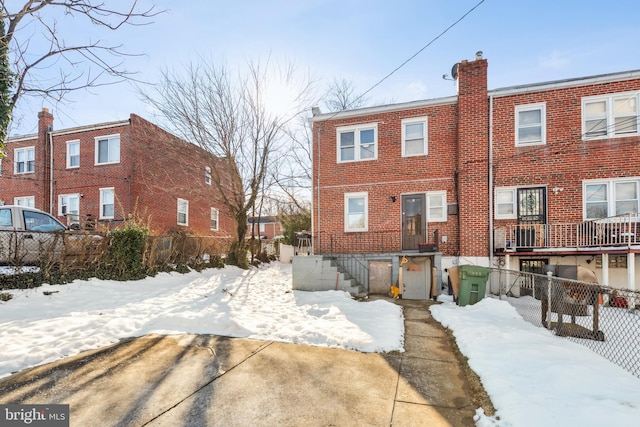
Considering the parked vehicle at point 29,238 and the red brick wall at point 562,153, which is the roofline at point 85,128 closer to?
the parked vehicle at point 29,238

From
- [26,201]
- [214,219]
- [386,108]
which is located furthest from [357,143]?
[26,201]

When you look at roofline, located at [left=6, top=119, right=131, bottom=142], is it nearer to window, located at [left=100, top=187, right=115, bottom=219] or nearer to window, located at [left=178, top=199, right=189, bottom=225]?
window, located at [left=100, top=187, right=115, bottom=219]

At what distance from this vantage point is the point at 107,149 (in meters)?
17.2

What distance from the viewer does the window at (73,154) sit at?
17.7 m

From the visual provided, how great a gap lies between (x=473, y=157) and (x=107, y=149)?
59.9ft

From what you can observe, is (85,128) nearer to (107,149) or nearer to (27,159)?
(107,149)

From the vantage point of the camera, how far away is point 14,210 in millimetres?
9062

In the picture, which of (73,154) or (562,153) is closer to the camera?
(562,153)

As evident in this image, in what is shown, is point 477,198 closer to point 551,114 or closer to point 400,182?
point 400,182

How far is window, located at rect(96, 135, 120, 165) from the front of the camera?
1698 cm

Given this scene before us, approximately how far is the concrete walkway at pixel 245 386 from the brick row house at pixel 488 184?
5.86m

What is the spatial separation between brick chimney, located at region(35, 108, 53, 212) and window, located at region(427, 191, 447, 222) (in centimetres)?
2049

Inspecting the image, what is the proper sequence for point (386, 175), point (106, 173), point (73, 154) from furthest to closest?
point (73, 154) → point (106, 173) → point (386, 175)

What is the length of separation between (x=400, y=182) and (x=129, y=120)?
1447 cm
